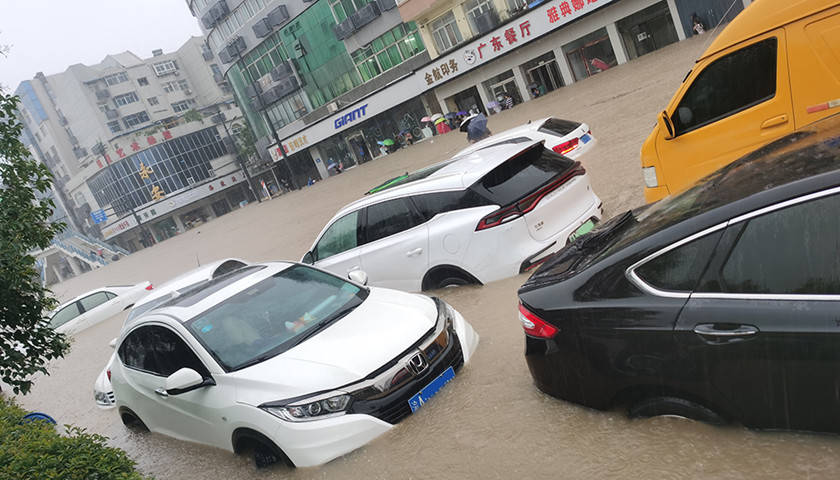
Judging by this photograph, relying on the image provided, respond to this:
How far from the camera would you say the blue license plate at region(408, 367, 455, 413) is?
14.4ft

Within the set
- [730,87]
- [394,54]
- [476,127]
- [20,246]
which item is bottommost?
[730,87]

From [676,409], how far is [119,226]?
7487cm

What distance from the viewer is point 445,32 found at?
109 feet

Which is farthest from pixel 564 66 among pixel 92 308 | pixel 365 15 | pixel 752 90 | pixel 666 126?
pixel 752 90

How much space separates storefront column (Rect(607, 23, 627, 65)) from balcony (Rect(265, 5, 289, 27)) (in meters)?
27.2

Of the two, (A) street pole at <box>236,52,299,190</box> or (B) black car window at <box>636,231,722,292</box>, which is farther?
(A) street pole at <box>236,52,299,190</box>

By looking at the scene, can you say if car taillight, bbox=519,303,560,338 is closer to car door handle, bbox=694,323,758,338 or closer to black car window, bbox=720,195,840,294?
car door handle, bbox=694,323,758,338

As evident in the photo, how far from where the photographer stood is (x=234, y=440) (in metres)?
4.55

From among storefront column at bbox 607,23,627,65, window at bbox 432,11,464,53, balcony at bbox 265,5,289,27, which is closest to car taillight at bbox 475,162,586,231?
storefront column at bbox 607,23,627,65

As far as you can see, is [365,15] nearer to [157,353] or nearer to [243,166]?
[243,166]

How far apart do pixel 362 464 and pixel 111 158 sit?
73.4 metres

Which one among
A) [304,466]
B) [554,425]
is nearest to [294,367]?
[304,466]

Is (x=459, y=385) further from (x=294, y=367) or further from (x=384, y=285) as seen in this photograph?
(x=384, y=285)

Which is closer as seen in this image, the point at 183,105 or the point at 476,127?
the point at 476,127
